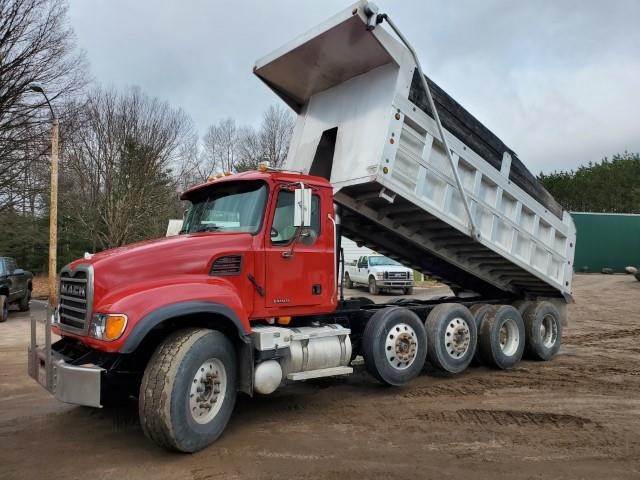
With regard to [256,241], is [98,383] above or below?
below

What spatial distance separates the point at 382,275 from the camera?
20.8m

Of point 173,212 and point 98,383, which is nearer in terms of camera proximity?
point 98,383

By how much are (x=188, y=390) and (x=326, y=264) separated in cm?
211

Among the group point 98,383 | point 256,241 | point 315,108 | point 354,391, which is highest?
point 315,108

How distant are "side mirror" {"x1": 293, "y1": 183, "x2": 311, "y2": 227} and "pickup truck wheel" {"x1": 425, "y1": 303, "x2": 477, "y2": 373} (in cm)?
268

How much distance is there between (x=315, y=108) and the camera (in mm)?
7066

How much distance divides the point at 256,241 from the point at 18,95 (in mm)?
16249

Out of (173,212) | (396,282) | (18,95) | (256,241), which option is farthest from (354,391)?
(173,212)

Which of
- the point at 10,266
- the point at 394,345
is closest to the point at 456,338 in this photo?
the point at 394,345

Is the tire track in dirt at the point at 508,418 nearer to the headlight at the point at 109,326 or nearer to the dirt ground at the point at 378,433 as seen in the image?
the dirt ground at the point at 378,433

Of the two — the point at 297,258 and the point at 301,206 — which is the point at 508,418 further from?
the point at 301,206

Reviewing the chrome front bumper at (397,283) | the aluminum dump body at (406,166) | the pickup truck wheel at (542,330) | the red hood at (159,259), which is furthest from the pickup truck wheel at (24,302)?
the pickup truck wheel at (542,330)

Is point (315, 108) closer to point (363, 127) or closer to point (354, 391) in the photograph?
point (363, 127)

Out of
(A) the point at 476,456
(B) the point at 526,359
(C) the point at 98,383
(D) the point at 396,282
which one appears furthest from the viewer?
(D) the point at 396,282
